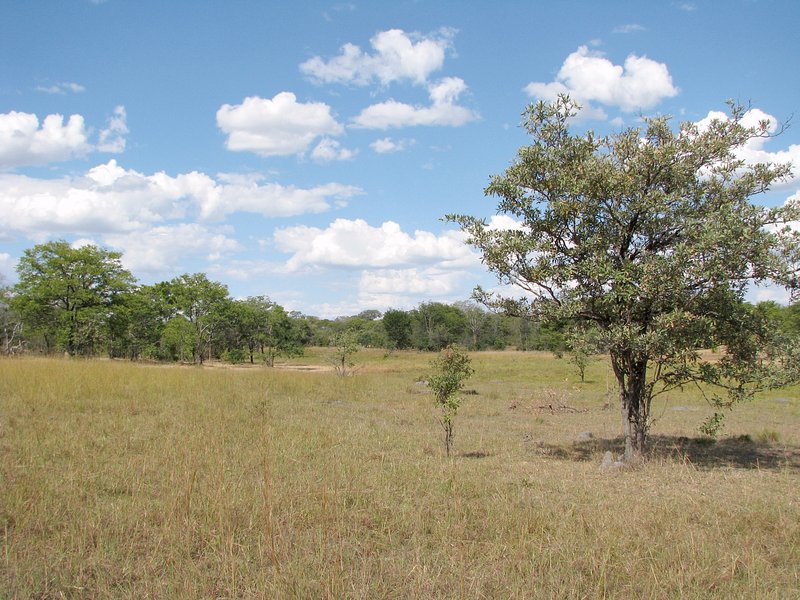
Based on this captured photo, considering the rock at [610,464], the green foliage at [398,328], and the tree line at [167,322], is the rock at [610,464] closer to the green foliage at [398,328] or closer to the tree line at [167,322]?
the tree line at [167,322]

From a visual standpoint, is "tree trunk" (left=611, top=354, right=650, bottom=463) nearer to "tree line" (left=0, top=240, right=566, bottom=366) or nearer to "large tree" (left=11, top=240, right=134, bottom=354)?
"tree line" (left=0, top=240, right=566, bottom=366)

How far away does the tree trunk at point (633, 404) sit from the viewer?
1059 cm

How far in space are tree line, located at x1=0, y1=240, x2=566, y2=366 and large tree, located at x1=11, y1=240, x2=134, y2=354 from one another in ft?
0.26

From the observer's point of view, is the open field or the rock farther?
the rock

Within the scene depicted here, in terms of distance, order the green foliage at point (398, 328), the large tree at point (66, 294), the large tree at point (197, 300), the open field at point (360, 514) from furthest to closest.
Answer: the green foliage at point (398, 328) → the large tree at point (197, 300) → the large tree at point (66, 294) → the open field at point (360, 514)

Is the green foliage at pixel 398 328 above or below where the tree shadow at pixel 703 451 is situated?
above

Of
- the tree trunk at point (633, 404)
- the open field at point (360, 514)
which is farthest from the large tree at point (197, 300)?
the tree trunk at point (633, 404)

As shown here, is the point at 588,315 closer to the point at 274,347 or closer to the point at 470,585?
the point at 470,585

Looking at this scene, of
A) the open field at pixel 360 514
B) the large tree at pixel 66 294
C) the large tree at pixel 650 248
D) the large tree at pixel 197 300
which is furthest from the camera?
the large tree at pixel 197 300

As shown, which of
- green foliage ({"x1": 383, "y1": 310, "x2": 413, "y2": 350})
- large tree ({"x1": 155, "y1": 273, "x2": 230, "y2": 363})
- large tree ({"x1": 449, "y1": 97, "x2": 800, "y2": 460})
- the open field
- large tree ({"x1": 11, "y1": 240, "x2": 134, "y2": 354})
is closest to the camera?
the open field

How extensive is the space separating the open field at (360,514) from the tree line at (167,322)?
4338 millimetres

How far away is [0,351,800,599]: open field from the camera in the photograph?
4688 millimetres

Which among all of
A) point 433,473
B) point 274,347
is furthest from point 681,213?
point 274,347

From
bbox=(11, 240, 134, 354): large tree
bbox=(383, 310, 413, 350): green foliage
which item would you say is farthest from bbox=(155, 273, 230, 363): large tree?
bbox=(383, 310, 413, 350): green foliage
